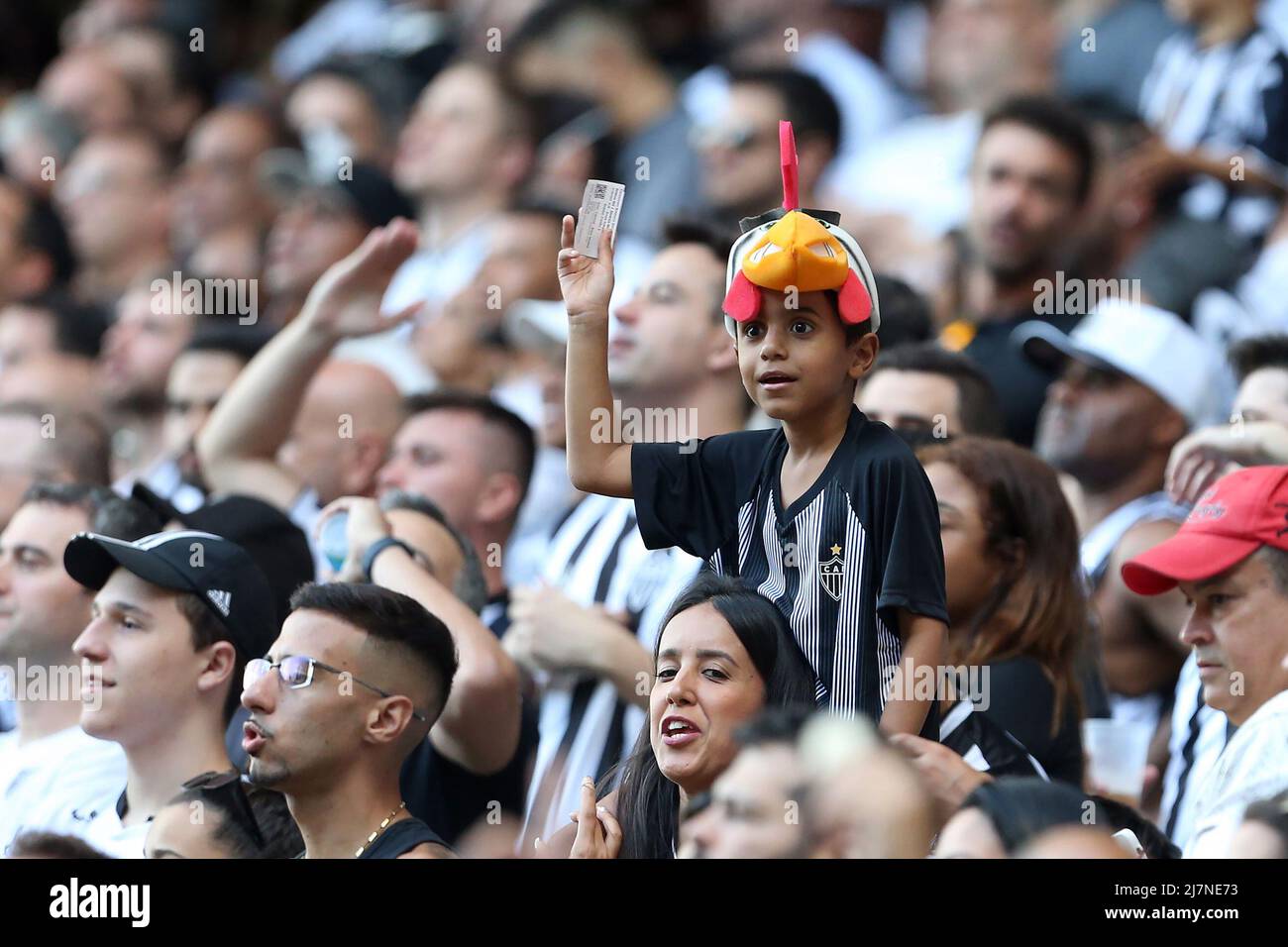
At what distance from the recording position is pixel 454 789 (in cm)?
439

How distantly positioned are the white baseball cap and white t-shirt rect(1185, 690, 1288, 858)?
Answer: 1813 mm

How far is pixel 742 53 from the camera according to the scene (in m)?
8.16

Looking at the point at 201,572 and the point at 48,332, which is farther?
the point at 48,332

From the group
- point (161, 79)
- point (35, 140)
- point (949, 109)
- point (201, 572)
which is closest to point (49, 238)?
point (35, 140)

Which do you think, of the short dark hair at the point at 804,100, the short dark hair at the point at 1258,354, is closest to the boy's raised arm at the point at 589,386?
the short dark hair at the point at 1258,354

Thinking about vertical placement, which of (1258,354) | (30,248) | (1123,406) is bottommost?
(1123,406)

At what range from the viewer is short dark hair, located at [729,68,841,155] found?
23.2ft

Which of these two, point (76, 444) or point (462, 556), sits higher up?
point (76, 444)

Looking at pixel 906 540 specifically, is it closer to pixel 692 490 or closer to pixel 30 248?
pixel 692 490

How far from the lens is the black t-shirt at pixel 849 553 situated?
130 inches

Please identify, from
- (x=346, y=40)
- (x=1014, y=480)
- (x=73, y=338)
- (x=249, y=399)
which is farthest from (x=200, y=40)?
(x=1014, y=480)

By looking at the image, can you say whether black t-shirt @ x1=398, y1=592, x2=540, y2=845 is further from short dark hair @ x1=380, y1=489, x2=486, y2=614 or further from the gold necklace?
the gold necklace

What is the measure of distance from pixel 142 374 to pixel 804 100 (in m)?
2.62

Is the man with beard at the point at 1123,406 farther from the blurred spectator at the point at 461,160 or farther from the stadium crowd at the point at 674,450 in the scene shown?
the blurred spectator at the point at 461,160
